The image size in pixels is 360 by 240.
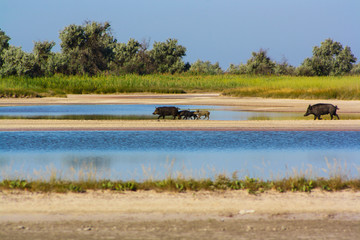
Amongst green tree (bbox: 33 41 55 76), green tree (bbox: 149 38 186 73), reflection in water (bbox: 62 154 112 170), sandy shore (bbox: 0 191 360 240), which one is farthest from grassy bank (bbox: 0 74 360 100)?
sandy shore (bbox: 0 191 360 240)

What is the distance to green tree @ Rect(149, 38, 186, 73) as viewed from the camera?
98.9 meters

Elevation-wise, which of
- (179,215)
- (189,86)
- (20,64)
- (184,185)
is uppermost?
(20,64)

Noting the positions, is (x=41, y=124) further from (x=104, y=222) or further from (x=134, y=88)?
(x=134, y=88)

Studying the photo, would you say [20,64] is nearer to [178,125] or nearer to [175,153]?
[178,125]

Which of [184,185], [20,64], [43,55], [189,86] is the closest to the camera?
[184,185]

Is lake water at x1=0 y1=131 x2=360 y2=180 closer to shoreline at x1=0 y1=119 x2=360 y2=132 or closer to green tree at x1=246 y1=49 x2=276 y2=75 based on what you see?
shoreline at x1=0 y1=119 x2=360 y2=132

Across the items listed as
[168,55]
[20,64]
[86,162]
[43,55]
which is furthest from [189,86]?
[86,162]

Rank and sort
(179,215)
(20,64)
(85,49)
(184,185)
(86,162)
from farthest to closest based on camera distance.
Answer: (85,49)
(20,64)
(86,162)
(184,185)
(179,215)

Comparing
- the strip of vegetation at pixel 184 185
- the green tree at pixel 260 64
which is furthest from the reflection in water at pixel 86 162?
the green tree at pixel 260 64

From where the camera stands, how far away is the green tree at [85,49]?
8575 cm

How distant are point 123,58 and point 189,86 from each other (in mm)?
34693

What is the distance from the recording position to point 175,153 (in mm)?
15914

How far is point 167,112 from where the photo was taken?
26.1m

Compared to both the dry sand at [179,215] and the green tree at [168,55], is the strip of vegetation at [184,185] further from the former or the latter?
the green tree at [168,55]
